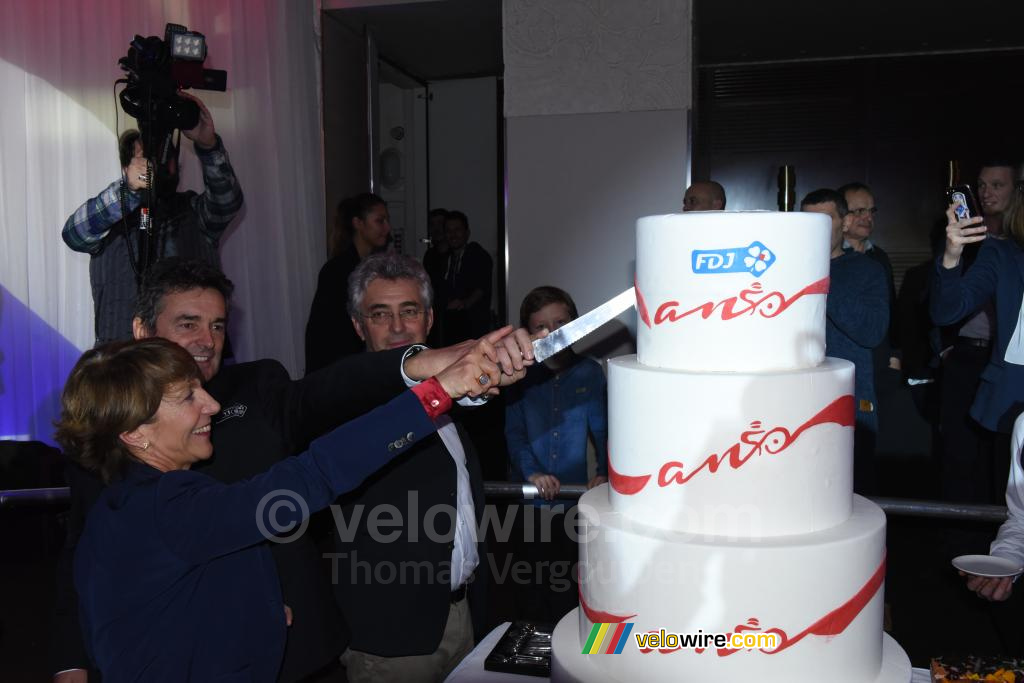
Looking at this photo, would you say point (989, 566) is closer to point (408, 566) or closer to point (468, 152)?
point (408, 566)

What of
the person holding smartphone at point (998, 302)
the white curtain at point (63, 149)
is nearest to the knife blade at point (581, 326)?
the person holding smartphone at point (998, 302)

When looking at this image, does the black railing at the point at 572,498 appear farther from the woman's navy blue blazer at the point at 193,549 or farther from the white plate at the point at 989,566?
the woman's navy blue blazer at the point at 193,549

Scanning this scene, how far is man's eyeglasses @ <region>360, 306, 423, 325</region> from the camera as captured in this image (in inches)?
76.5

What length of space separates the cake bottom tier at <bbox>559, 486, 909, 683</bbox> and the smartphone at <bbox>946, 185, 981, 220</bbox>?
1327mm

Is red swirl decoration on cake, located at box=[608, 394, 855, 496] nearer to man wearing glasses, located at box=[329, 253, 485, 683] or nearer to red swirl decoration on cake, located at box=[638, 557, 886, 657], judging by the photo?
red swirl decoration on cake, located at box=[638, 557, 886, 657]

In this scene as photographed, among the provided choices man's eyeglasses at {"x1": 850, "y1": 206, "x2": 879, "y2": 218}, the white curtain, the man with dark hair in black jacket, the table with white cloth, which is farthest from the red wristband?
man's eyeglasses at {"x1": 850, "y1": 206, "x2": 879, "y2": 218}

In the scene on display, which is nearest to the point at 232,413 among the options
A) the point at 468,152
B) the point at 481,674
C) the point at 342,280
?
the point at 481,674

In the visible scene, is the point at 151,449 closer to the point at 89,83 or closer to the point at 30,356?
the point at 30,356

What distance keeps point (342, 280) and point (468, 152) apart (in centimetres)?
411

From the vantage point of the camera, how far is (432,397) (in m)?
1.45

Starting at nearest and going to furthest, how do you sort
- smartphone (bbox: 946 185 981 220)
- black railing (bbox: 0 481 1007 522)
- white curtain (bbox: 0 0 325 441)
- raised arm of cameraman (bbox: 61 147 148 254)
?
black railing (bbox: 0 481 1007 522), smartphone (bbox: 946 185 981 220), raised arm of cameraman (bbox: 61 147 148 254), white curtain (bbox: 0 0 325 441)

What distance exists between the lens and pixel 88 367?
138cm

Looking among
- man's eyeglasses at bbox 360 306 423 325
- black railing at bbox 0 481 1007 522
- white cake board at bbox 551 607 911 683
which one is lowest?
white cake board at bbox 551 607 911 683

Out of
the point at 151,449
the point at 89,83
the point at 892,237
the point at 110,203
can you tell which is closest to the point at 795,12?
the point at 892,237
